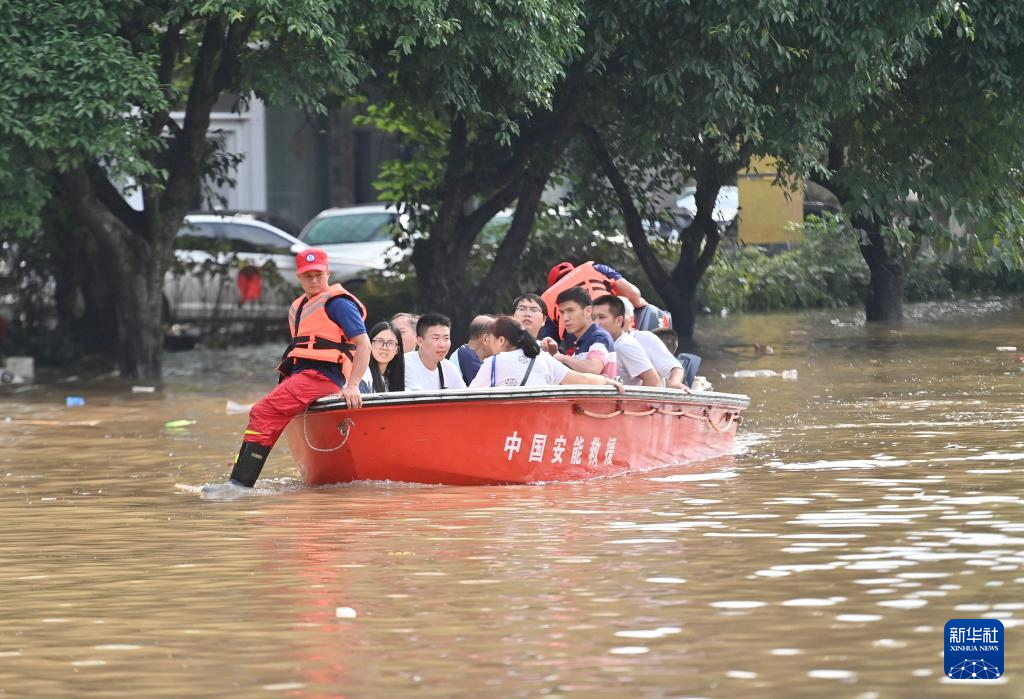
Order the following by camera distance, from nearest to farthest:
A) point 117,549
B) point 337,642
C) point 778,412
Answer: point 337,642 → point 117,549 → point 778,412

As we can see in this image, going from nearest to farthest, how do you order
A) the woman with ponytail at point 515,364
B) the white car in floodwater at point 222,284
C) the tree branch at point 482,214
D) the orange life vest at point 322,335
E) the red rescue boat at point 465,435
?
the red rescue boat at point 465,435 < the orange life vest at point 322,335 < the woman with ponytail at point 515,364 < the tree branch at point 482,214 < the white car in floodwater at point 222,284

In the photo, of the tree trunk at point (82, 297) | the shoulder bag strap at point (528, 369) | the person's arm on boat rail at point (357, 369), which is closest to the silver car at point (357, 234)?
the tree trunk at point (82, 297)

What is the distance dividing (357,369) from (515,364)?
3.42 feet

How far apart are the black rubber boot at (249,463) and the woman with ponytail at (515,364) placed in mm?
1330

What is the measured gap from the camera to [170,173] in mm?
20875

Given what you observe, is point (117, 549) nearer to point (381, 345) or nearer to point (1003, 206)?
point (381, 345)

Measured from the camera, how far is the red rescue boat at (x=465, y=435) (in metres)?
11.2

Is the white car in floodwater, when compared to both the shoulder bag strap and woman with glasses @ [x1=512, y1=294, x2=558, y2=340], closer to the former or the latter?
woman with glasses @ [x1=512, y1=294, x2=558, y2=340]

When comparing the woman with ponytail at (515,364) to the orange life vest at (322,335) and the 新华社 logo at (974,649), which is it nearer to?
the orange life vest at (322,335)

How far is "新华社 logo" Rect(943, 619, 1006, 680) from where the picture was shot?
6246mm

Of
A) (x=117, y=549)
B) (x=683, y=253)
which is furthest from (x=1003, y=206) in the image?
(x=117, y=549)

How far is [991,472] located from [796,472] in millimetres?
1200

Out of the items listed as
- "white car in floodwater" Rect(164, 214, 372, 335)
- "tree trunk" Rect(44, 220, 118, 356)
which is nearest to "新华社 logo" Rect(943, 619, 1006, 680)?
"tree trunk" Rect(44, 220, 118, 356)

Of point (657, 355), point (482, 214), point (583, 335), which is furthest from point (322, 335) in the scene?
point (482, 214)
